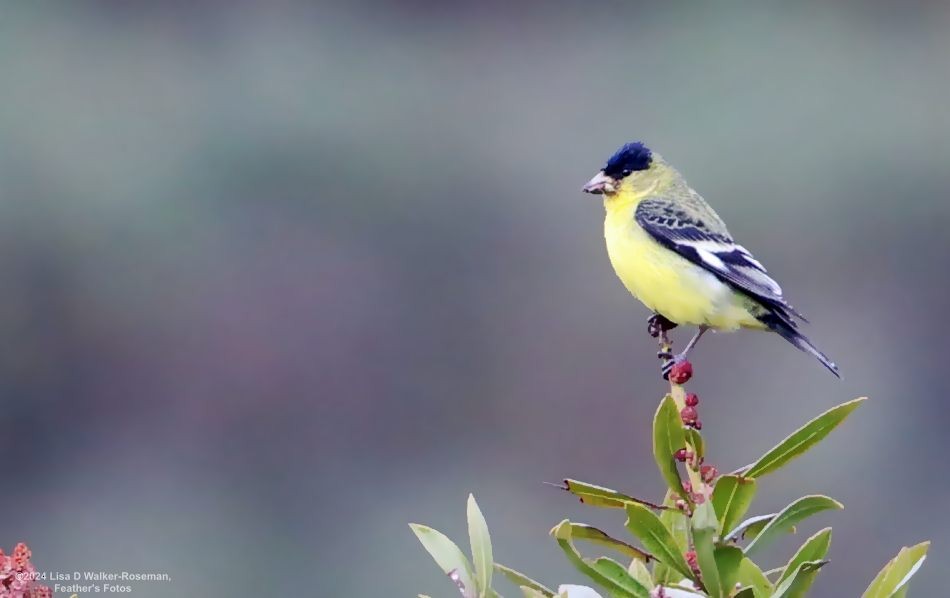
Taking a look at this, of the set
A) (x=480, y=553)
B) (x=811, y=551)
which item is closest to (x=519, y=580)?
(x=480, y=553)

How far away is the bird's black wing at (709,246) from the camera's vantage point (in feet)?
7.63

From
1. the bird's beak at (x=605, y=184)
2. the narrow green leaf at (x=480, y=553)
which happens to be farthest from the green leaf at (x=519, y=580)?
the bird's beak at (x=605, y=184)

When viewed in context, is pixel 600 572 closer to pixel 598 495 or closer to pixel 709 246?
pixel 598 495

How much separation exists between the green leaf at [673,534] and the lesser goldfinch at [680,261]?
39.5 inches

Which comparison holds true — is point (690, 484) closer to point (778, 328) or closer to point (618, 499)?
point (618, 499)

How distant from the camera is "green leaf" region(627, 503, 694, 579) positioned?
993 mm

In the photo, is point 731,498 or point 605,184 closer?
point 731,498

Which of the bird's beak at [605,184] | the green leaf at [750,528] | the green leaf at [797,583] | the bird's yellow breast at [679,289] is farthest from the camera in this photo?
the bird's beak at [605,184]

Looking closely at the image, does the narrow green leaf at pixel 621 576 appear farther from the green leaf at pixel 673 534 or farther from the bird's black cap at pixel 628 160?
the bird's black cap at pixel 628 160

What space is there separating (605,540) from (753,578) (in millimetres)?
147

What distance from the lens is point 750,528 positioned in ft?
3.70

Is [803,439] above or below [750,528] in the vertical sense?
above

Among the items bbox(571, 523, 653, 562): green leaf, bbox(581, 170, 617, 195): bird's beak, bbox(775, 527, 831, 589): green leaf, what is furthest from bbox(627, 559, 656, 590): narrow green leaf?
bbox(581, 170, 617, 195): bird's beak

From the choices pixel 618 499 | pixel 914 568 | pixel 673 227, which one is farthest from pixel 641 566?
pixel 673 227
